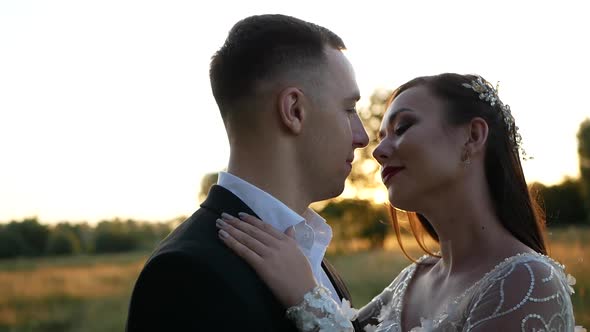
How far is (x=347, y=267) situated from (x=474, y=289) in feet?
50.3

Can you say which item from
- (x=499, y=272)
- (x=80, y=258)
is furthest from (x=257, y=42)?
(x=80, y=258)

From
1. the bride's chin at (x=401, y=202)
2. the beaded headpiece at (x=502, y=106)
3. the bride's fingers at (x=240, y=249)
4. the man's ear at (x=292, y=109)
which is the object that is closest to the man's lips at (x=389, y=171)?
the bride's chin at (x=401, y=202)

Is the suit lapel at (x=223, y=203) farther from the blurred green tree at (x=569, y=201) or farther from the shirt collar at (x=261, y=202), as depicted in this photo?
the blurred green tree at (x=569, y=201)

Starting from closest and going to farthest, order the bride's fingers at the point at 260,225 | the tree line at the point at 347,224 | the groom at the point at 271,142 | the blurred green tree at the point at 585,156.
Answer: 1. the groom at the point at 271,142
2. the bride's fingers at the point at 260,225
3. the tree line at the point at 347,224
4. the blurred green tree at the point at 585,156

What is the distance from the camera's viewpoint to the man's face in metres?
2.94

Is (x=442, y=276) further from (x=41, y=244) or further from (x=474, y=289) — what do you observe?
(x=41, y=244)

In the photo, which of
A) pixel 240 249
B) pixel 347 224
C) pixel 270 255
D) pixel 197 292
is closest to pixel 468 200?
pixel 270 255

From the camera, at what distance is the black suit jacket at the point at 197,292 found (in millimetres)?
2418

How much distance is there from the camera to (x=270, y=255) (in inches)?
108

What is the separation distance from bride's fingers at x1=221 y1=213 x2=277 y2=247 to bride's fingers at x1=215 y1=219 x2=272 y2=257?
0.02 m

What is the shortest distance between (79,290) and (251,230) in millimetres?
12666

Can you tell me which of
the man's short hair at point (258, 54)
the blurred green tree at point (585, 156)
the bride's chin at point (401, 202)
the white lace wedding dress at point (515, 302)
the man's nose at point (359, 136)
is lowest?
the blurred green tree at point (585, 156)

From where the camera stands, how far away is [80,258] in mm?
19672

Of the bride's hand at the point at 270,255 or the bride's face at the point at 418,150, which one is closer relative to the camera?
the bride's hand at the point at 270,255
